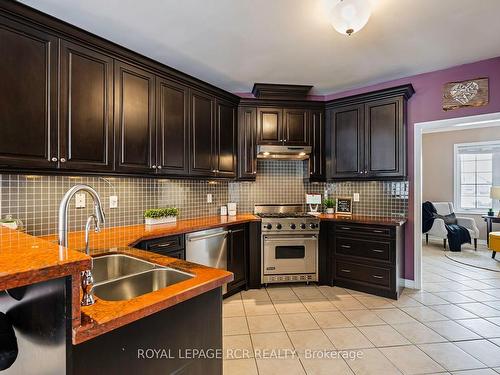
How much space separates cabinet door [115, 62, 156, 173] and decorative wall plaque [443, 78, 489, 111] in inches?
131

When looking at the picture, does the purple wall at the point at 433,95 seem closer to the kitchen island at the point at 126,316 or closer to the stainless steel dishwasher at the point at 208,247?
the stainless steel dishwasher at the point at 208,247

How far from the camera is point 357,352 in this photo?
7.14 feet

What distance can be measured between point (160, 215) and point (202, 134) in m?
1.05

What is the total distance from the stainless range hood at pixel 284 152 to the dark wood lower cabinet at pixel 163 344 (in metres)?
2.66

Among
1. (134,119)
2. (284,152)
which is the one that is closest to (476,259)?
(284,152)

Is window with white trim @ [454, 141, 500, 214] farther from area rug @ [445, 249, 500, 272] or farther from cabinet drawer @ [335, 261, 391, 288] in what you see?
cabinet drawer @ [335, 261, 391, 288]

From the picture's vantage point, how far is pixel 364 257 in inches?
133

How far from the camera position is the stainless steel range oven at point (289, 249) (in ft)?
11.6

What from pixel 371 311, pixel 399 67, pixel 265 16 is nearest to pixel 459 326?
pixel 371 311

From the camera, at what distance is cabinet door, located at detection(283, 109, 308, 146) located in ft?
12.5

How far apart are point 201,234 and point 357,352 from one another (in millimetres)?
1748

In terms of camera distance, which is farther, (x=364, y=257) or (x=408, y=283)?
(x=408, y=283)

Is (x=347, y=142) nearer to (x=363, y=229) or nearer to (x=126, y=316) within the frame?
(x=363, y=229)

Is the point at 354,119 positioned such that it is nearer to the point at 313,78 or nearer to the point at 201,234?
the point at 313,78
